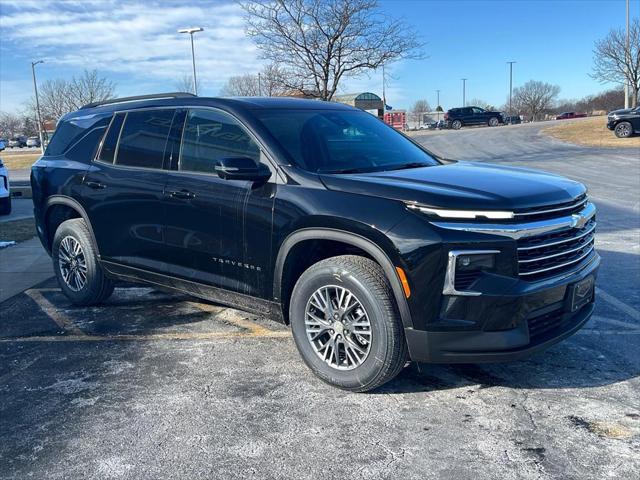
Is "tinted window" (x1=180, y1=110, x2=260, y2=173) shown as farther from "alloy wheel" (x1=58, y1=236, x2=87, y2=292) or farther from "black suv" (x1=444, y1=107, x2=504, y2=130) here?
"black suv" (x1=444, y1=107, x2=504, y2=130)

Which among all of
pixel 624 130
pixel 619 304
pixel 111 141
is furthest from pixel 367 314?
pixel 624 130

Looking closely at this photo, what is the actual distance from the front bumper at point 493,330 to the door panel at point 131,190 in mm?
2427

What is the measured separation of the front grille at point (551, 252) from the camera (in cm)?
326

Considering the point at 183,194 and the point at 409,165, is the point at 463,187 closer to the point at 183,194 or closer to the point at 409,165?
the point at 409,165

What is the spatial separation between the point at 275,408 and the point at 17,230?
8.47 meters

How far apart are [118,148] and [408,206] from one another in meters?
3.03

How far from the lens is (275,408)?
3514 millimetres

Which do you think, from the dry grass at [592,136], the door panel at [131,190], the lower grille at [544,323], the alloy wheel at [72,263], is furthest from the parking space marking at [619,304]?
the dry grass at [592,136]

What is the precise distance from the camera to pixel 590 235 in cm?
395

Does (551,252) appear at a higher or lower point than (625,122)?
lower

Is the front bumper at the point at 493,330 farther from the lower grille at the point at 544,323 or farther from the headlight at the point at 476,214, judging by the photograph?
the headlight at the point at 476,214

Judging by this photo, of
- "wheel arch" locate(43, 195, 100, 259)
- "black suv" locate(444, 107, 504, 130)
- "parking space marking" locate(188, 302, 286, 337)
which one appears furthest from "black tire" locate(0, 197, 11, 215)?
"black suv" locate(444, 107, 504, 130)

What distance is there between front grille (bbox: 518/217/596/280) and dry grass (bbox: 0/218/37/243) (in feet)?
27.7

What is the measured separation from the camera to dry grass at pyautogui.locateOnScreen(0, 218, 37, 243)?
31.1 ft
